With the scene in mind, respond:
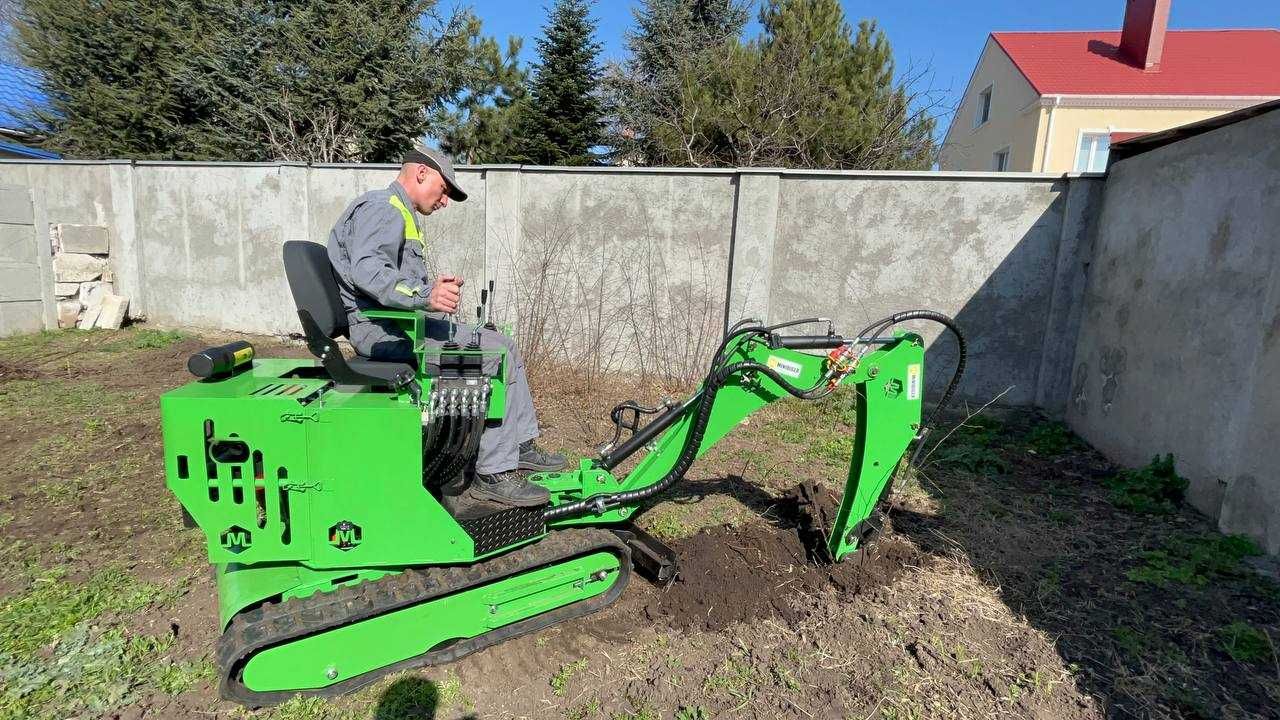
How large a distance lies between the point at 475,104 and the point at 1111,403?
17654 mm

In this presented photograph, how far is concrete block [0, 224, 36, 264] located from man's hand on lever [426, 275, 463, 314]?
30.6 feet

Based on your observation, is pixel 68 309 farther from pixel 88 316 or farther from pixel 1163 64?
pixel 1163 64

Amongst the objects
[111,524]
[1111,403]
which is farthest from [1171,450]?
[111,524]

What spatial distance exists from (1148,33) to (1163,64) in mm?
934

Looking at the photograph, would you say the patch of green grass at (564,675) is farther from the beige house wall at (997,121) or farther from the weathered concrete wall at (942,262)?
the beige house wall at (997,121)

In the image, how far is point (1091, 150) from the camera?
17.4 metres

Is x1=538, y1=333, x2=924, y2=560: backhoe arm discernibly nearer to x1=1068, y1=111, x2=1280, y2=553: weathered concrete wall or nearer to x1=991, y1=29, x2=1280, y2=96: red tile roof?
x1=1068, y1=111, x2=1280, y2=553: weathered concrete wall

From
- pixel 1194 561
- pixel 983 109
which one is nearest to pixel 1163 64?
pixel 983 109

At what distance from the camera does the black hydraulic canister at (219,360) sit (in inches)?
96.7

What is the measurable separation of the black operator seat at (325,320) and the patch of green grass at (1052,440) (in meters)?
5.32

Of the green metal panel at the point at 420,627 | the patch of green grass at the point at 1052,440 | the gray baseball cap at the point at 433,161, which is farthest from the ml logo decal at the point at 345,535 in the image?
the patch of green grass at the point at 1052,440

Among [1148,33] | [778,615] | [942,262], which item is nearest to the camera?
[778,615]

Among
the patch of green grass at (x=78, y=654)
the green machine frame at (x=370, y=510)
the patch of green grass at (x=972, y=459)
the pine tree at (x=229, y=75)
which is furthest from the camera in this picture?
the pine tree at (x=229, y=75)

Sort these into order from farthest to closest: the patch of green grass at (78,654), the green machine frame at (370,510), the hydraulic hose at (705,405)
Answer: the hydraulic hose at (705,405) < the patch of green grass at (78,654) < the green machine frame at (370,510)
